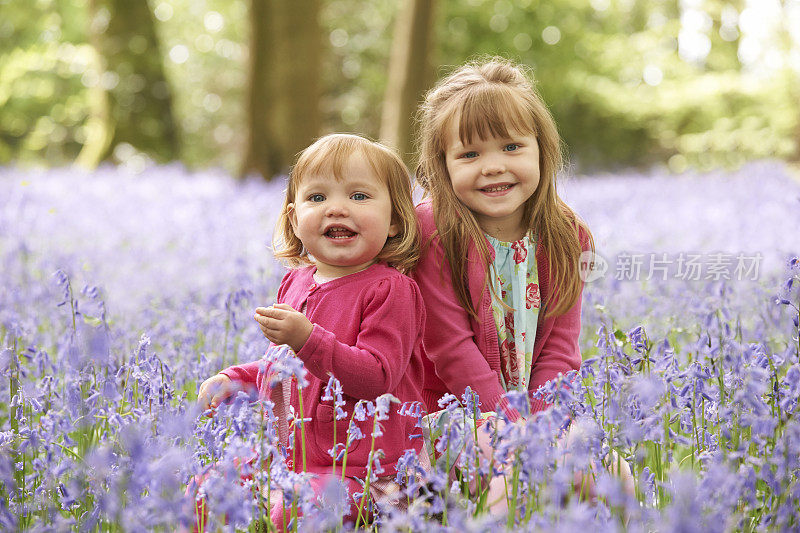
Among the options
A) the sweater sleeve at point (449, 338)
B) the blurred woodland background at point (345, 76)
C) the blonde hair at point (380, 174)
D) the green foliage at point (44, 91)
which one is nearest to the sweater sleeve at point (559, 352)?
the sweater sleeve at point (449, 338)

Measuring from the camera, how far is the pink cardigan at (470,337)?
281 centimetres

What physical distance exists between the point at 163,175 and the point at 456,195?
11.1 meters

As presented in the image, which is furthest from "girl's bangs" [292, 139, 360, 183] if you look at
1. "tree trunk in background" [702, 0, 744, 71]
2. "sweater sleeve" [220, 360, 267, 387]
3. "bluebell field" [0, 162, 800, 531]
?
"tree trunk in background" [702, 0, 744, 71]

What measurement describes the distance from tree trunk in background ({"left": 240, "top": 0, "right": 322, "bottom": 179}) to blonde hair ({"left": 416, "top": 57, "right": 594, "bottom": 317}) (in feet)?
28.0

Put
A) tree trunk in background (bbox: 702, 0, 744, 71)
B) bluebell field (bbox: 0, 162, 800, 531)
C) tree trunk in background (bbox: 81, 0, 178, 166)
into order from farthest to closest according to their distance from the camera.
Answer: tree trunk in background (bbox: 702, 0, 744, 71), tree trunk in background (bbox: 81, 0, 178, 166), bluebell field (bbox: 0, 162, 800, 531)

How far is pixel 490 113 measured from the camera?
2.85m

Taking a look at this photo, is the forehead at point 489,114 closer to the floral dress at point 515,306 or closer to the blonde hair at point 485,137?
the blonde hair at point 485,137

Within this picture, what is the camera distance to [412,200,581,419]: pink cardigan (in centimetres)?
281

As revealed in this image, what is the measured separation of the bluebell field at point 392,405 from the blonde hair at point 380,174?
505mm

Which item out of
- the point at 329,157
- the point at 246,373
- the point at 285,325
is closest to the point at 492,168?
the point at 329,157

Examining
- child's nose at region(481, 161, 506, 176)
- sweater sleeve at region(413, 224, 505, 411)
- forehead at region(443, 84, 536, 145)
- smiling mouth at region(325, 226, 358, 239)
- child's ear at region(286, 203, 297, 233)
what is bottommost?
sweater sleeve at region(413, 224, 505, 411)

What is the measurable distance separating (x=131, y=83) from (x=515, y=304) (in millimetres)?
14813

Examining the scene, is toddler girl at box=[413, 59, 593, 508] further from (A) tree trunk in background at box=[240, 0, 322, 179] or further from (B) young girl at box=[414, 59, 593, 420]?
(A) tree trunk in background at box=[240, 0, 322, 179]

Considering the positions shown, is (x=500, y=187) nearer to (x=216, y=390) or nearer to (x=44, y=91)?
(x=216, y=390)
